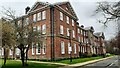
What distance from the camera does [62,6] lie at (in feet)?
133

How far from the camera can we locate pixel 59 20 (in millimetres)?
37781

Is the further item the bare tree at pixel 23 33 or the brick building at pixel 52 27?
the brick building at pixel 52 27

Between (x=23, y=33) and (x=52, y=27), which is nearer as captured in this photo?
(x=23, y=33)

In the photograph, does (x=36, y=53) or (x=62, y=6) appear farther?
(x=62, y=6)

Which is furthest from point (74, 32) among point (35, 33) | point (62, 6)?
point (35, 33)

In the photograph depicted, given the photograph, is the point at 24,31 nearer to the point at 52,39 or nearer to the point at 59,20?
the point at 52,39

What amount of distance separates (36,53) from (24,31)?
1519cm

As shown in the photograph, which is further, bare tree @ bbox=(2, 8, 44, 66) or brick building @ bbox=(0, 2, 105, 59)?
brick building @ bbox=(0, 2, 105, 59)

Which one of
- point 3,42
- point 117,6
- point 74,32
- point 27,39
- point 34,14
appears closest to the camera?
point 117,6

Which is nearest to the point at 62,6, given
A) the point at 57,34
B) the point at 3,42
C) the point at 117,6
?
the point at 57,34

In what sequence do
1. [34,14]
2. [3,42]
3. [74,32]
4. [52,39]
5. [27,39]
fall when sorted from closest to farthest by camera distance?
[3,42] < [27,39] < [52,39] < [34,14] < [74,32]

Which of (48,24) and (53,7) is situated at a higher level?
(53,7)

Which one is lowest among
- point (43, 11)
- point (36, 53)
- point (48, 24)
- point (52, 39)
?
point (36, 53)

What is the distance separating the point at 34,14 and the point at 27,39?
1728 cm
